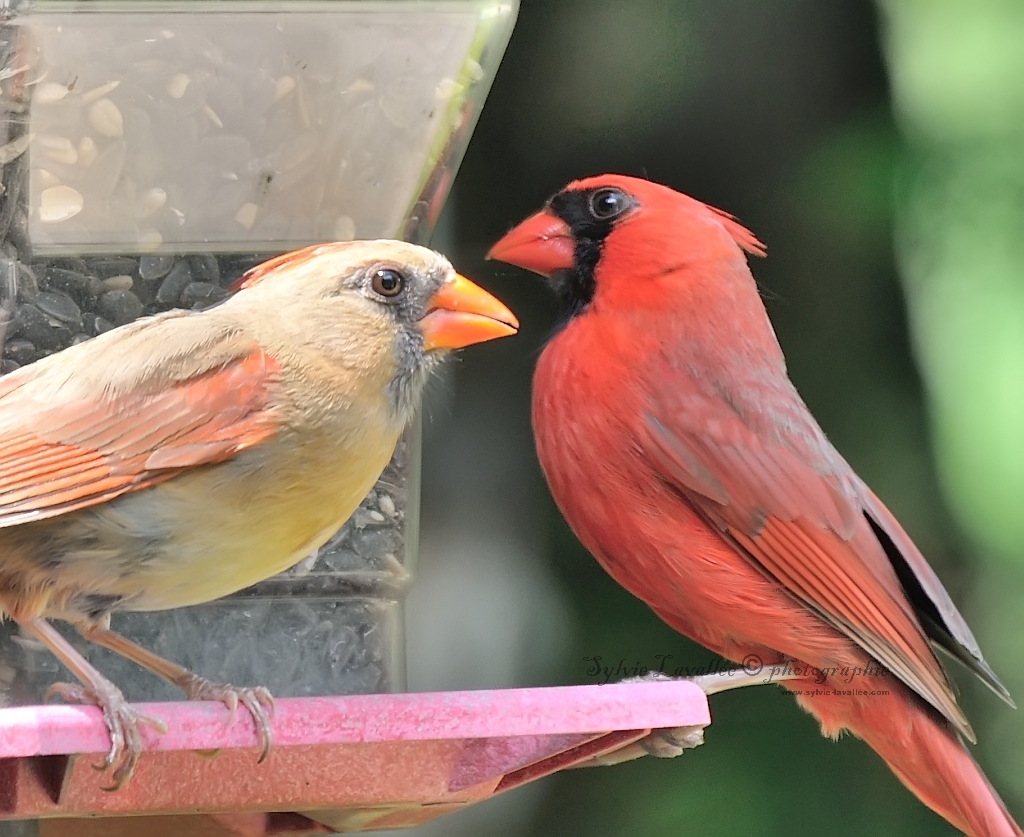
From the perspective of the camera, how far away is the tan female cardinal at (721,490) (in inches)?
94.8

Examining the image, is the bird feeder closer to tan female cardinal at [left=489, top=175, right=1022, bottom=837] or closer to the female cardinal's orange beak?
the female cardinal's orange beak

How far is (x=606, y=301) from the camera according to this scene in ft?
8.44

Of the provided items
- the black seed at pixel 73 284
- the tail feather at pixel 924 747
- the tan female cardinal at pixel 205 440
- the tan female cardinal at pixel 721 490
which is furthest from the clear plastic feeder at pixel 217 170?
the tail feather at pixel 924 747

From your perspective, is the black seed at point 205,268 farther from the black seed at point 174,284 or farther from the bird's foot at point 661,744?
the bird's foot at point 661,744

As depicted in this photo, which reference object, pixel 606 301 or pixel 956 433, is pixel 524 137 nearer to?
pixel 606 301

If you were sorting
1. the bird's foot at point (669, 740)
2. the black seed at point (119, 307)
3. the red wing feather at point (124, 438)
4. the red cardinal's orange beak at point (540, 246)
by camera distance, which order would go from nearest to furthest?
the red wing feather at point (124, 438) → the bird's foot at point (669, 740) → the black seed at point (119, 307) → the red cardinal's orange beak at point (540, 246)

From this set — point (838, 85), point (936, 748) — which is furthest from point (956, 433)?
point (838, 85)

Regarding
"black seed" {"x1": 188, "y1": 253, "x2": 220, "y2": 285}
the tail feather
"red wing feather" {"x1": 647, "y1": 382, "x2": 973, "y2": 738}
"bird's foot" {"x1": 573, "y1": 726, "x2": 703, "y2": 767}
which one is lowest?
the tail feather

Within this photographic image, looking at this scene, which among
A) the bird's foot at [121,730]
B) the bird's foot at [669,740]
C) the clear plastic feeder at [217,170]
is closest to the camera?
the bird's foot at [121,730]

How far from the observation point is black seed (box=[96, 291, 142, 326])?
2.10m

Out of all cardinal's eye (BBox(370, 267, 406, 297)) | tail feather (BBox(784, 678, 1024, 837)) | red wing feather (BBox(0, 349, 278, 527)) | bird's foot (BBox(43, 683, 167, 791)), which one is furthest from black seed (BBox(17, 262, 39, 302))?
tail feather (BBox(784, 678, 1024, 837))

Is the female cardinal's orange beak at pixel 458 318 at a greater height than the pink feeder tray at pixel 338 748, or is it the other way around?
the female cardinal's orange beak at pixel 458 318

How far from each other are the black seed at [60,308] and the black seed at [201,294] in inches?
5.4

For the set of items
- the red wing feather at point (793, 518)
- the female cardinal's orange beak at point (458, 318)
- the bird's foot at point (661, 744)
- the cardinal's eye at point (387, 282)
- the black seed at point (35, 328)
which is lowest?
the red wing feather at point (793, 518)
